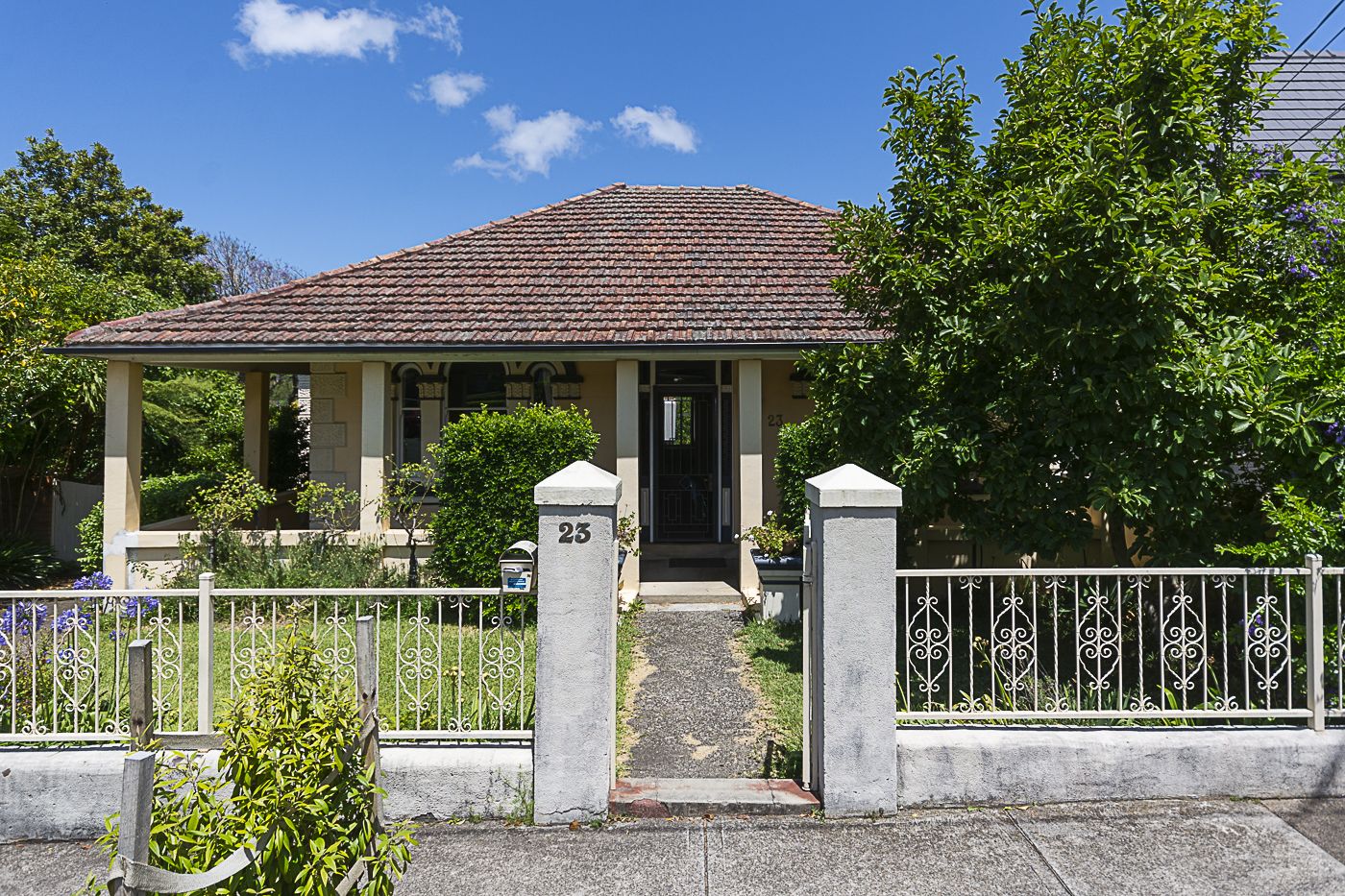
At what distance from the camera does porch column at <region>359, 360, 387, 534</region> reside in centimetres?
904

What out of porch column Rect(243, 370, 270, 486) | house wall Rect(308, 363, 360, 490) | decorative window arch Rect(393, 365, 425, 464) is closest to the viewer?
house wall Rect(308, 363, 360, 490)

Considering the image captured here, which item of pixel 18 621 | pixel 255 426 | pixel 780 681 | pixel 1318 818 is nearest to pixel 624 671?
pixel 780 681

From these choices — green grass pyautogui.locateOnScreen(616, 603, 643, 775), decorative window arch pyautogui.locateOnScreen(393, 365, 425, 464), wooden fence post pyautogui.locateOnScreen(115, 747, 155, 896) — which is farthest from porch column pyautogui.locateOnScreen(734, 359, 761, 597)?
wooden fence post pyautogui.locateOnScreen(115, 747, 155, 896)

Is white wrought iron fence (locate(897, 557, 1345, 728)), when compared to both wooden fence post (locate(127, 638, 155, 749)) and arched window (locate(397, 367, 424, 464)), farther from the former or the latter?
arched window (locate(397, 367, 424, 464))

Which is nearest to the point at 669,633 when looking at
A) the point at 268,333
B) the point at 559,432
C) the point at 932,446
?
the point at 559,432

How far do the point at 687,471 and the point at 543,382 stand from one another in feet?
7.98

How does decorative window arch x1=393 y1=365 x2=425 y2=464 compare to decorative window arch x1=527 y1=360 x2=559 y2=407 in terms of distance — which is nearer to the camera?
decorative window arch x1=527 y1=360 x2=559 y2=407

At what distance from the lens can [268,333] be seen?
9.14 m

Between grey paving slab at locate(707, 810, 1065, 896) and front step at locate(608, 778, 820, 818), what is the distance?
9 cm

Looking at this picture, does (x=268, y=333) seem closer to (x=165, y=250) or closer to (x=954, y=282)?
(x=954, y=282)

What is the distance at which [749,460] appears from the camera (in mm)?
9039

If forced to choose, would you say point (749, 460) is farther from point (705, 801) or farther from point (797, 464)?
point (705, 801)

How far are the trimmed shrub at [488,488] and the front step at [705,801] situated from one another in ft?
13.0

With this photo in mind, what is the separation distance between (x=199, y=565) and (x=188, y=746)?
641cm
